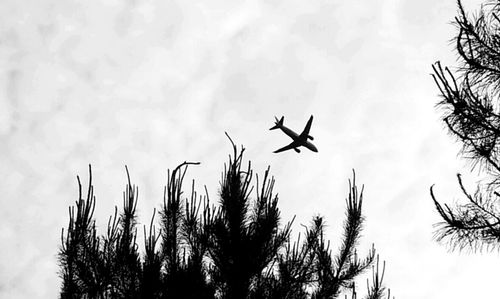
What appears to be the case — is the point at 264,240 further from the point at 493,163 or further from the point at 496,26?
the point at 496,26

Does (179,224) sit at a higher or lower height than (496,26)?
lower

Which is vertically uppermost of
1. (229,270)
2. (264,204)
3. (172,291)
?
(264,204)

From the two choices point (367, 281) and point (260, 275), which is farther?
point (367, 281)

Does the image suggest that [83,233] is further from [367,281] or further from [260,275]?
[367,281]

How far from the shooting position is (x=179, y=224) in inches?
196

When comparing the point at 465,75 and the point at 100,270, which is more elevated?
the point at 465,75

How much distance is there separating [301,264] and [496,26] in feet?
8.59


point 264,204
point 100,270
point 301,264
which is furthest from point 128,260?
point 301,264

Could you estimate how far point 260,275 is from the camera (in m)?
4.30

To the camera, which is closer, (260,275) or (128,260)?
(128,260)

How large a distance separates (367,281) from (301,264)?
100cm

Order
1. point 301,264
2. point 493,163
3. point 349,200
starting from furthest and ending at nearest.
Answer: point 349,200
point 301,264
point 493,163

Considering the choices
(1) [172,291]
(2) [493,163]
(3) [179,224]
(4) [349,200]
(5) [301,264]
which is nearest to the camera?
(1) [172,291]

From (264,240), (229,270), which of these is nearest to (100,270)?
(229,270)
